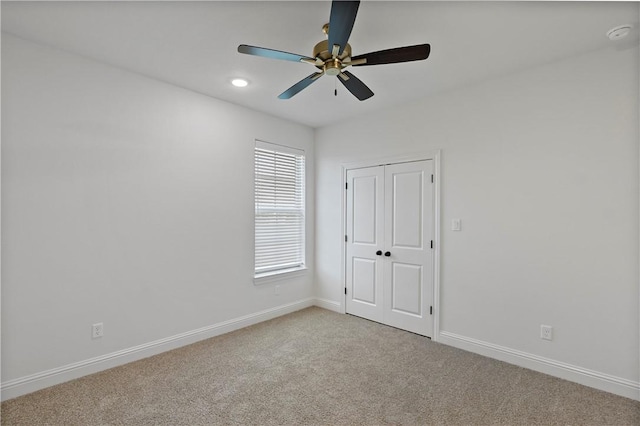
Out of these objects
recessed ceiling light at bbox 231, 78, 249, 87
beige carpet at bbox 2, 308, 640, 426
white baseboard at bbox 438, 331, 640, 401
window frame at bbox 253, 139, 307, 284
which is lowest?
beige carpet at bbox 2, 308, 640, 426

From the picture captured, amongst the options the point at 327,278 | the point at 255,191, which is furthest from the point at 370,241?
the point at 255,191

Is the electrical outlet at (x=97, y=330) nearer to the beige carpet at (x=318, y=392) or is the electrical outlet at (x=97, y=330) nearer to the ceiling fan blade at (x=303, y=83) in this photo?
the beige carpet at (x=318, y=392)

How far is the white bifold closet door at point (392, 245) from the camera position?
3473 millimetres

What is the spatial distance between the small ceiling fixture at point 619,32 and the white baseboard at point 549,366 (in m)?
2.53

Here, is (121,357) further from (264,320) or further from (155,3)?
(155,3)

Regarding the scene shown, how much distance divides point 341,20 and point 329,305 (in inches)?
145

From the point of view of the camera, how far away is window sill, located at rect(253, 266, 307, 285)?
12.7 feet

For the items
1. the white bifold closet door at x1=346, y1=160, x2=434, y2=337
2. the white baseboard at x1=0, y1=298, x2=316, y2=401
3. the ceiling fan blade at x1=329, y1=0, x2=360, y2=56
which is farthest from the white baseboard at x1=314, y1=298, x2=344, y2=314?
the ceiling fan blade at x1=329, y1=0, x2=360, y2=56

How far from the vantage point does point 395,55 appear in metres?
1.89

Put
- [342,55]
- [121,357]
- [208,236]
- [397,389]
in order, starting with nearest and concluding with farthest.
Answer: [342,55] → [397,389] → [121,357] → [208,236]

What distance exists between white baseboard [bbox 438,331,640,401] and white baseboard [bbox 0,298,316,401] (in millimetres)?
2250

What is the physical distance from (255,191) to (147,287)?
1.59 meters

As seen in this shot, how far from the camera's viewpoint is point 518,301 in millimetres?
2828

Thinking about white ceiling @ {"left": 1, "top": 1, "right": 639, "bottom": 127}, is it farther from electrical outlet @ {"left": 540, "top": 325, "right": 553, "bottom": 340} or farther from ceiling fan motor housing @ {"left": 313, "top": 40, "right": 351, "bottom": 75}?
electrical outlet @ {"left": 540, "top": 325, "right": 553, "bottom": 340}
